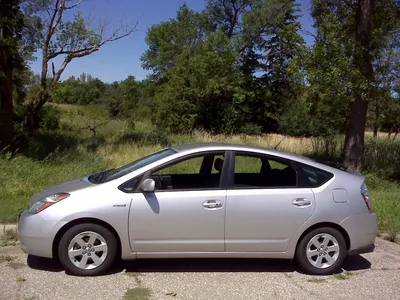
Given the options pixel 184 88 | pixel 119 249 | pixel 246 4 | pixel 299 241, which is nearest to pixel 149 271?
pixel 119 249

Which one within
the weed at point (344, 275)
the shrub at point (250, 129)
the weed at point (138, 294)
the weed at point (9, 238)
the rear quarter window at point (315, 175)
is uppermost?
the shrub at point (250, 129)

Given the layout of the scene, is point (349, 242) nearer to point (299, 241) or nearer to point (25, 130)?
point (299, 241)

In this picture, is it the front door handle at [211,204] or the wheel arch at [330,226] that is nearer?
the front door handle at [211,204]

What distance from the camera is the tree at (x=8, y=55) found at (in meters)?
13.1

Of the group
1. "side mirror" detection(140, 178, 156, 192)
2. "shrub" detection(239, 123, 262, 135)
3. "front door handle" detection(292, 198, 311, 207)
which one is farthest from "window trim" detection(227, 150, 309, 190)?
"shrub" detection(239, 123, 262, 135)

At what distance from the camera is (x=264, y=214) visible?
17.7ft

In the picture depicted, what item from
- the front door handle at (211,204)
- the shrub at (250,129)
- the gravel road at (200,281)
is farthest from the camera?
the shrub at (250,129)

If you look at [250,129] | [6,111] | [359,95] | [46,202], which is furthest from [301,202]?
[250,129]

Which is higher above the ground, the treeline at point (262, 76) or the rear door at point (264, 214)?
the treeline at point (262, 76)

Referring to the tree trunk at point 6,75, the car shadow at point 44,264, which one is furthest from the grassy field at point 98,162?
the car shadow at point 44,264

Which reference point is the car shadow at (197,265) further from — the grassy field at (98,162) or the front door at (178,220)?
the grassy field at (98,162)

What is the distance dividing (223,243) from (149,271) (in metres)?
0.97

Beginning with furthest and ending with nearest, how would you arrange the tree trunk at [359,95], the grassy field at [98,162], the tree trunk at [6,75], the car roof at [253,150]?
the tree trunk at [6,75]
the tree trunk at [359,95]
the grassy field at [98,162]
the car roof at [253,150]

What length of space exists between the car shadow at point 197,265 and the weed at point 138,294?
0.59 metres
